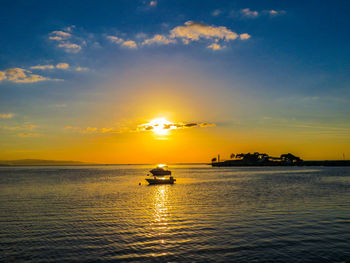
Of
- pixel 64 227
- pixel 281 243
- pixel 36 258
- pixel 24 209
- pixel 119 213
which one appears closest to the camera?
pixel 36 258

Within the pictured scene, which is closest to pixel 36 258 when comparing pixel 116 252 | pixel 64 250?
pixel 64 250

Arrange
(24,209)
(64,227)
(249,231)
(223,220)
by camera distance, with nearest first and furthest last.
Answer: (249,231), (64,227), (223,220), (24,209)

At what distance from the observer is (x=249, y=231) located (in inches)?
958

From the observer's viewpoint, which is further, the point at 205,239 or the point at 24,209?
the point at 24,209

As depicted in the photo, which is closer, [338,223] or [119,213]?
[338,223]

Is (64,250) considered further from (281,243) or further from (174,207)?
(174,207)

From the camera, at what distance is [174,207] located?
1554 inches

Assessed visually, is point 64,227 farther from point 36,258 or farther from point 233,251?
point 233,251

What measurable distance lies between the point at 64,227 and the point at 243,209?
21.1 m

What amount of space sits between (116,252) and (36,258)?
5.01m

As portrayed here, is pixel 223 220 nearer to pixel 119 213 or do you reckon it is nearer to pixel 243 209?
pixel 243 209

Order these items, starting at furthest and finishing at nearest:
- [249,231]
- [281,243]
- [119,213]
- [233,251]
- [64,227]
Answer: [119,213]
[64,227]
[249,231]
[281,243]
[233,251]

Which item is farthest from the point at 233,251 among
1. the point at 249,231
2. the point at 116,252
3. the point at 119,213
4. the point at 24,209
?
the point at 24,209

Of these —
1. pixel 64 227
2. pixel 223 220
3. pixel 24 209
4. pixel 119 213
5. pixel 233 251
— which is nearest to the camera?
pixel 233 251
